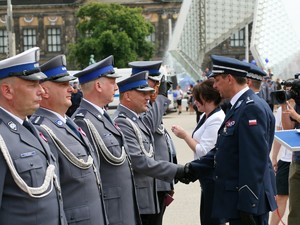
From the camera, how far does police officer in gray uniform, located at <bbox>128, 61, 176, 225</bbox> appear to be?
235 inches

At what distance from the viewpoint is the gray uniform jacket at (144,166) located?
5176mm

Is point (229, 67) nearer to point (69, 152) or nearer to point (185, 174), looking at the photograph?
point (185, 174)

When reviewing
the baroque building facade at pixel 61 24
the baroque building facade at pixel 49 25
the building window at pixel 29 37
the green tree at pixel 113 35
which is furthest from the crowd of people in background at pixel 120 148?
the building window at pixel 29 37

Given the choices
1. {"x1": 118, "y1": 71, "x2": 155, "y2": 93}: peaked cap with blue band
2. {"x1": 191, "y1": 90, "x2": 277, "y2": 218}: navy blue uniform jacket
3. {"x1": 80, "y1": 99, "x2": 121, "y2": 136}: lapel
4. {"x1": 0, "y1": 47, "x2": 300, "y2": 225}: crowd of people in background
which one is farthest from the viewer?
{"x1": 118, "y1": 71, "x2": 155, "y2": 93}: peaked cap with blue band

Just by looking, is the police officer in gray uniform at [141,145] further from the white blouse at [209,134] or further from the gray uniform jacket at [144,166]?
the white blouse at [209,134]

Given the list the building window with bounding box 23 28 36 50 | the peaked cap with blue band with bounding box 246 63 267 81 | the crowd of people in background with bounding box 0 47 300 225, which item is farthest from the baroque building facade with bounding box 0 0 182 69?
the peaked cap with blue band with bounding box 246 63 267 81

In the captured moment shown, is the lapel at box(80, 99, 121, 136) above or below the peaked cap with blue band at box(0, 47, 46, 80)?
below

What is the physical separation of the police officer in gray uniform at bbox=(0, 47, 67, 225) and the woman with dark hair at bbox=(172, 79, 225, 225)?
2.12 meters

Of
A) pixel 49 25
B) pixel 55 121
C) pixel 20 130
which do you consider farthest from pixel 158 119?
pixel 49 25

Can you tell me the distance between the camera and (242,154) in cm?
464

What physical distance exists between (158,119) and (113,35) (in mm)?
52041

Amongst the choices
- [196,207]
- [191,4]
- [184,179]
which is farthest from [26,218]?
[191,4]

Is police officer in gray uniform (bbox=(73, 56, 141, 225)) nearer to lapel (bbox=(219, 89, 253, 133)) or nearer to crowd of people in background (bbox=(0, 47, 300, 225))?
crowd of people in background (bbox=(0, 47, 300, 225))

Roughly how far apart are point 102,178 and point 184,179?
0.81m
